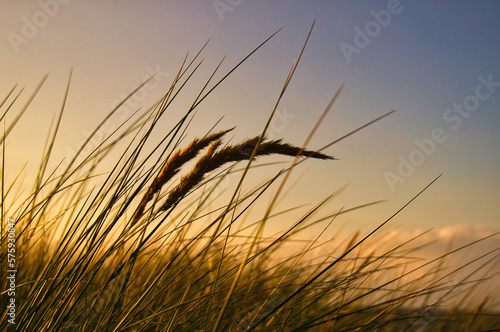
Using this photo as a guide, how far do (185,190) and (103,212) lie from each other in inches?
10.9

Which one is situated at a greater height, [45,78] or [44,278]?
[45,78]

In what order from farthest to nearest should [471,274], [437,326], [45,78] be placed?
[437,326]
[471,274]
[45,78]

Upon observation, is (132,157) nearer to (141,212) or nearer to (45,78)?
(141,212)

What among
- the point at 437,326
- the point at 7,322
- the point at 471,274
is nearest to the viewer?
the point at 7,322

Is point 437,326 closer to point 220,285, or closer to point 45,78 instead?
point 220,285

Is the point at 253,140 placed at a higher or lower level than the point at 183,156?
lower

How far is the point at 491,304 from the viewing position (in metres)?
3.31

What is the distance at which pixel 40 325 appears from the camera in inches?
54.7

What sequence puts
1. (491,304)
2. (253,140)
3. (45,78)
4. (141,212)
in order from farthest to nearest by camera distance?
1. (491,304)
2. (45,78)
3. (141,212)
4. (253,140)

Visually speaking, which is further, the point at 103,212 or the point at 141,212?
the point at 141,212

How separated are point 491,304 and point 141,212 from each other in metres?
3.11

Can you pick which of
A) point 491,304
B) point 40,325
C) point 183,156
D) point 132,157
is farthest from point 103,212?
point 491,304

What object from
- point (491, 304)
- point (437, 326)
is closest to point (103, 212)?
point (437, 326)

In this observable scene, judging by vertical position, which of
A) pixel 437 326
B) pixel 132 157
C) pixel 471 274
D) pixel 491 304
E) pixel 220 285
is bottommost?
pixel 491 304
